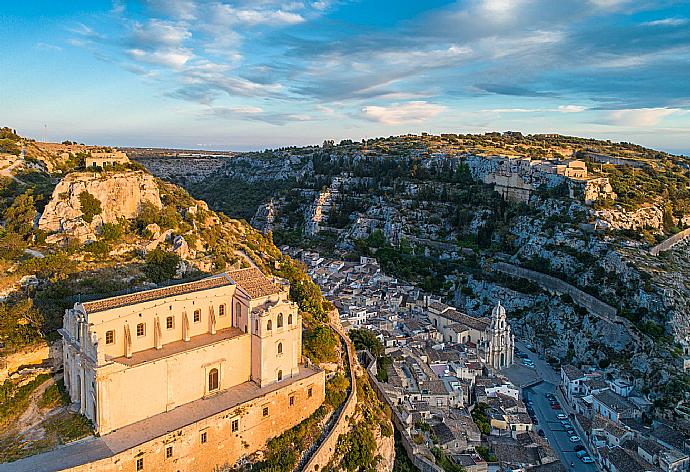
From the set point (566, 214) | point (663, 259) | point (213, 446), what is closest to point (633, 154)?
point (566, 214)

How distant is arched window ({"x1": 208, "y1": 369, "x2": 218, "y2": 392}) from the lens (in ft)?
63.5

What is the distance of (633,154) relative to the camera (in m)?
76.0

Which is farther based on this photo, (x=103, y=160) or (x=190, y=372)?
(x=103, y=160)

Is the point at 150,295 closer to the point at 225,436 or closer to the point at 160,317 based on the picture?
the point at 160,317

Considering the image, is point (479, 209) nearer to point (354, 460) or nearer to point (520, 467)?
point (520, 467)

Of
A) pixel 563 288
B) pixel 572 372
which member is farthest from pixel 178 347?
pixel 563 288

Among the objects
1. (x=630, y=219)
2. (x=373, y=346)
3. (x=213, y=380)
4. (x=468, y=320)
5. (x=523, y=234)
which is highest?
(x=630, y=219)

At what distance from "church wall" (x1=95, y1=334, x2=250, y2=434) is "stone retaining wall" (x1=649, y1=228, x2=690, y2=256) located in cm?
3678

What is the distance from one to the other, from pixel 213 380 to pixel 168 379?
80.6 inches

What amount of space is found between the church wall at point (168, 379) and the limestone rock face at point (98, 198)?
14.0 metres

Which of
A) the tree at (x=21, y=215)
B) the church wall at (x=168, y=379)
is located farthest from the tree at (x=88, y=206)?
the church wall at (x=168, y=379)

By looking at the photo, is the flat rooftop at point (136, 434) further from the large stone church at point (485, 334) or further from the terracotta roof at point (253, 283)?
the large stone church at point (485, 334)

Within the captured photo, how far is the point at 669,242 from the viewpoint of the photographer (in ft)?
146

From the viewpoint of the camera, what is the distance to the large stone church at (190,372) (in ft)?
54.0
